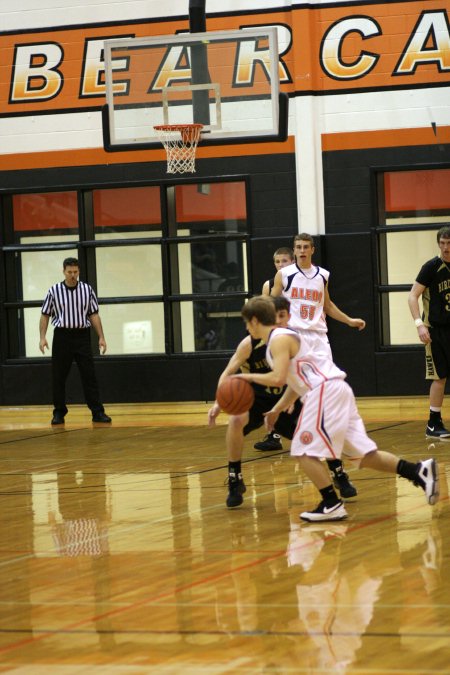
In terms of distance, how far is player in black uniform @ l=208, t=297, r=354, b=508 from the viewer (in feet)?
25.0

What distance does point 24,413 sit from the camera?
16.0 meters

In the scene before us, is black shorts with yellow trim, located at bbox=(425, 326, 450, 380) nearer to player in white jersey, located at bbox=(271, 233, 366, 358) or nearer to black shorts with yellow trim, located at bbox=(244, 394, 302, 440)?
player in white jersey, located at bbox=(271, 233, 366, 358)

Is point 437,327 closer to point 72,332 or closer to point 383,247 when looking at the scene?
point 383,247

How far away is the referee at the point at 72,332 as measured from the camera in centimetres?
1439

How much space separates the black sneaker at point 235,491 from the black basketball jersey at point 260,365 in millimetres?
1069

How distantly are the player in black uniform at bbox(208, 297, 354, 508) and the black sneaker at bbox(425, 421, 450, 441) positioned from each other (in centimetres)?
250

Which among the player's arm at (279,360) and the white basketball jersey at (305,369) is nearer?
the player's arm at (279,360)

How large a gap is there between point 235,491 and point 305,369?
1.16 metres

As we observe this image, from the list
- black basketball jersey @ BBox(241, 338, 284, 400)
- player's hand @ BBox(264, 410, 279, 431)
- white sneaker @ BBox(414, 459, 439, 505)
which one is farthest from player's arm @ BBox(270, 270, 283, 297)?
white sneaker @ BBox(414, 459, 439, 505)

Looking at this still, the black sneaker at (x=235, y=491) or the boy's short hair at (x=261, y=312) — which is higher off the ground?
the boy's short hair at (x=261, y=312)

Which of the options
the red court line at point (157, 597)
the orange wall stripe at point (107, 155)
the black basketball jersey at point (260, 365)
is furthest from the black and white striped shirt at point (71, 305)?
the red court line at point (157, 597)

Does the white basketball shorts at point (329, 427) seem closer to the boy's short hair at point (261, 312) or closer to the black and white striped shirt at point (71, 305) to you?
the boy's short hair at point (261, 312)

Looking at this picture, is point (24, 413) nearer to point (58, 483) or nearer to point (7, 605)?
point (58, 483)

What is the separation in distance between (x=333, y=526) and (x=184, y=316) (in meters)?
9.17
